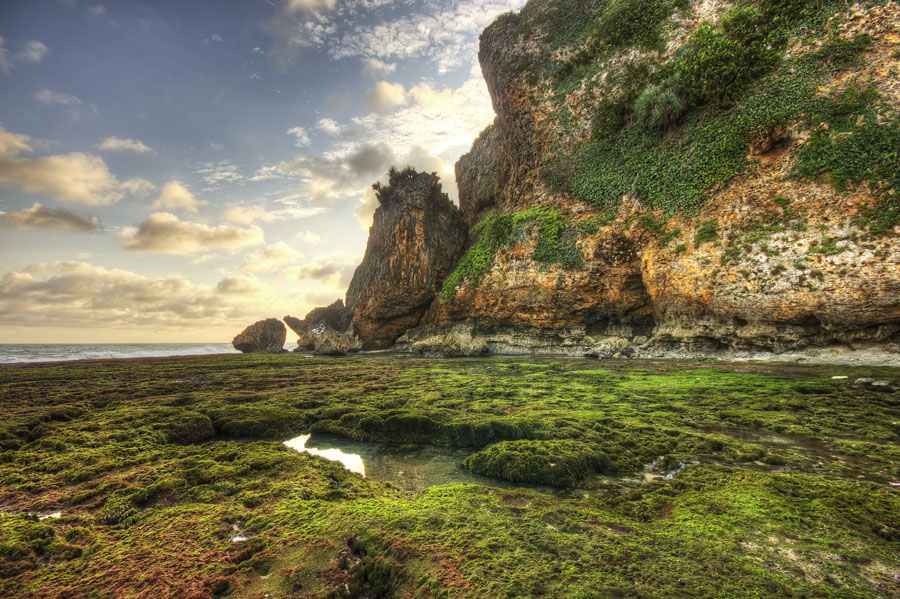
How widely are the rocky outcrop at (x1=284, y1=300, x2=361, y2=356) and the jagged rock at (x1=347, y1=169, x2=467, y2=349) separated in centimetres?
214

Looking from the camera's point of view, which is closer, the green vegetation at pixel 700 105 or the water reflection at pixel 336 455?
the water reflection at pixel 336 455

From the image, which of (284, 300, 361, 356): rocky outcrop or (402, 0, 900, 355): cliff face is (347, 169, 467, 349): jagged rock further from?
(402, 0, 900, 355): cliff face

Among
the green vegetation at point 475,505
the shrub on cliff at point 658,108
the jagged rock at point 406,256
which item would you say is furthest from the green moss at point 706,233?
the jagged rock at point 406,256

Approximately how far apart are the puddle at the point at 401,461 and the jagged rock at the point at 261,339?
45.4 metres

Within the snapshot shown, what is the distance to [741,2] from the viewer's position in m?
18.0

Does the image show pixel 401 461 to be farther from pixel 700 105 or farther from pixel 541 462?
pixel 700 105

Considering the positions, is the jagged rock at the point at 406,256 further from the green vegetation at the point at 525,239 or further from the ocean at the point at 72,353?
the ocean at the point at 72,353

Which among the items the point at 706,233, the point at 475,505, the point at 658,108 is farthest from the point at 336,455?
the point at 658,108

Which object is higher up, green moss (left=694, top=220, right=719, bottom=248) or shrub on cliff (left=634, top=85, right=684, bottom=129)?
shrub on cliff (left=634, top=85, right=684, bottom=129)

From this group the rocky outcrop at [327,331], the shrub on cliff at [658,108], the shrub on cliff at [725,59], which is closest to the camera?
the shrub on cliff at [725,59]

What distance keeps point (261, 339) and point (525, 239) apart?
40368 millimetres

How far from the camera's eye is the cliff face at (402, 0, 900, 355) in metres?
13.2

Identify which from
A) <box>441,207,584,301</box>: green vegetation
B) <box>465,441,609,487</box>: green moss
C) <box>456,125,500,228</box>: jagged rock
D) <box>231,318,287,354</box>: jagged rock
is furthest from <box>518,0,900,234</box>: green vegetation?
<box>231,318,287,354</box>: jagged rock

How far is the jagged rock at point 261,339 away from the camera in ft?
155
